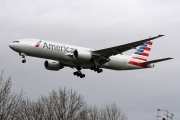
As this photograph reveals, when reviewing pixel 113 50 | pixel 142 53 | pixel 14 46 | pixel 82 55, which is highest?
pixel 142 53

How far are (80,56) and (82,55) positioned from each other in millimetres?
392

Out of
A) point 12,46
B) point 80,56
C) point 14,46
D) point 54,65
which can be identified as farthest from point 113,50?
point 12,46

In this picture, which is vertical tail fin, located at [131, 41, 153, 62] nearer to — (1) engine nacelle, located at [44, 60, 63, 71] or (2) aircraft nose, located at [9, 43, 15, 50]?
(1) engine nacelle, located at [44, 60, 63, 71]

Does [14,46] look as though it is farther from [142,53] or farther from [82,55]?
[142,53]

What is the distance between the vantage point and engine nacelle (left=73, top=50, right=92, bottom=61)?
200 feet

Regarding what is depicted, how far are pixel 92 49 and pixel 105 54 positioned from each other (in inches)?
80.3

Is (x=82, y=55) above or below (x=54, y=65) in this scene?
above

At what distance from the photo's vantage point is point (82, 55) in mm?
61188

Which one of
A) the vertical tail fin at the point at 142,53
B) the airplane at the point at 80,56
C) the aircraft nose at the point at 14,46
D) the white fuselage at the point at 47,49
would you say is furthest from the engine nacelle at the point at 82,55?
the vertical tail fin at the point at 142,53

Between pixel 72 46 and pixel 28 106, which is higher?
pixel 72 46

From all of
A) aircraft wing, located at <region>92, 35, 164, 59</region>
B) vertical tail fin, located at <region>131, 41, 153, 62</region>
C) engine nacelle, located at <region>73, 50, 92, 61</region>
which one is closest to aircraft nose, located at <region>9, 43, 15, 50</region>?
engine nacelle, located at <region>73, 50, 92, 61</region>

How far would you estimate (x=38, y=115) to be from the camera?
70750mm

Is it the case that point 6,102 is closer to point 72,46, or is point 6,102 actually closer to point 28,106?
point 72,46

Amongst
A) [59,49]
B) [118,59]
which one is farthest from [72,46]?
[118,59]
